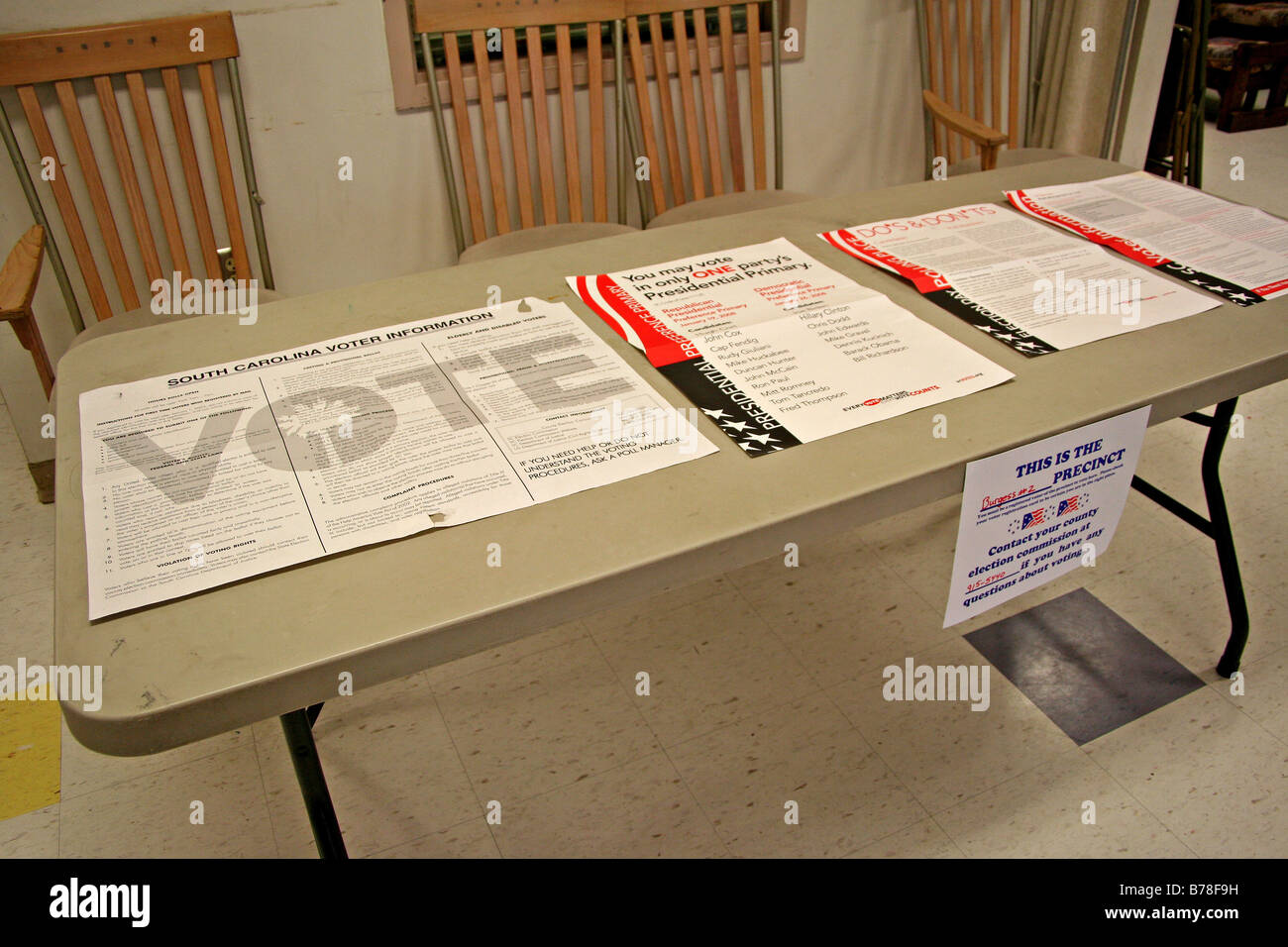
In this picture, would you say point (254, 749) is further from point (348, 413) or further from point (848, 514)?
point (848, 514)

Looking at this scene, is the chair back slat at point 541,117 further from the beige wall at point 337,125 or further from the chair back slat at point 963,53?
the chair back slat at point 963,53

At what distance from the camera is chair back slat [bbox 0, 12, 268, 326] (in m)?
1.84

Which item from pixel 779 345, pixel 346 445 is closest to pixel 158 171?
pixel 346 445

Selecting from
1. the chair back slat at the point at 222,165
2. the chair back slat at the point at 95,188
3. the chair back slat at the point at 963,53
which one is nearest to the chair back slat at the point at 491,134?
the chair back slat at the point at 222,165

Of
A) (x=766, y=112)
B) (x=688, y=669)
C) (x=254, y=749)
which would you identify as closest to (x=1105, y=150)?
(x=766, y=112)

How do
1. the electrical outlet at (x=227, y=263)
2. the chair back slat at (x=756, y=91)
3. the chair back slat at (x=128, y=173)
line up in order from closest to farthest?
the chair back slat at (x=128, y=173)
the electrical outlet at (x=227, y=263)
the chair back slat at (x=756, y=91)

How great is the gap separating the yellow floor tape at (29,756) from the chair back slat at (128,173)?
90cm

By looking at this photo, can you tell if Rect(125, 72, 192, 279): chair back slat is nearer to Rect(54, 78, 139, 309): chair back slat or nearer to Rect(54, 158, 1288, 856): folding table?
Rect(54, 78, 139, 309): chair back slat

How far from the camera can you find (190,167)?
199cm

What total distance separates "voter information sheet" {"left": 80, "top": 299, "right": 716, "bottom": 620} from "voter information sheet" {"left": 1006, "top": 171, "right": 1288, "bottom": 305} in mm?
801

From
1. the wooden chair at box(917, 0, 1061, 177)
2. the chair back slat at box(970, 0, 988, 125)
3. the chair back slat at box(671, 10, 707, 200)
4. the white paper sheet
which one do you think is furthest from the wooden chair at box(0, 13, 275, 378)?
the chair back slat at box(970, 0, 988, 125)

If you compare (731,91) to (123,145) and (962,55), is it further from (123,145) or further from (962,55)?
(123,145)

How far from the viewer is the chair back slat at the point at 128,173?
190cm

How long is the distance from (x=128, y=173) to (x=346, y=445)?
4.38 ft
